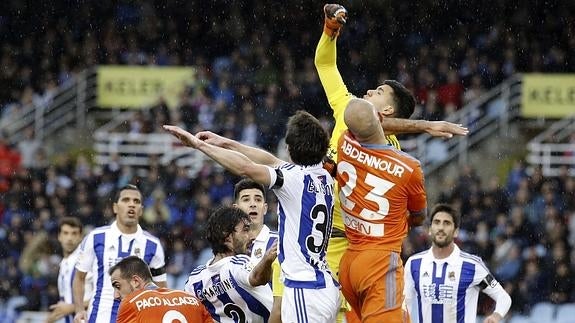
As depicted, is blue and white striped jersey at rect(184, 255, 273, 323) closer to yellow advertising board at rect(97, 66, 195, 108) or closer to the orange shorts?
the orange shorts

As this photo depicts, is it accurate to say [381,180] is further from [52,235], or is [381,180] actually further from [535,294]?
[52,235]

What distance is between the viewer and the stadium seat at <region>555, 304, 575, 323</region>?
1598 centimetres

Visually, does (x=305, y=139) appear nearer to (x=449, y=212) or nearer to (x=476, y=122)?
(x=449, y=212)

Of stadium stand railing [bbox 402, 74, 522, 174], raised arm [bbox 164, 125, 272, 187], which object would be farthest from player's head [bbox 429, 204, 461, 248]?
stadium stand railing [bbox 402, 74, 522, 174]

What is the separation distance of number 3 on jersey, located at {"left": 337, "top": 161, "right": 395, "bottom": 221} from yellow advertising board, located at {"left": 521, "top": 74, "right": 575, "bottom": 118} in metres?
14.5

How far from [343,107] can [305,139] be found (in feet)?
3.36

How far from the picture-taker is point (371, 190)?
8242 millimetres

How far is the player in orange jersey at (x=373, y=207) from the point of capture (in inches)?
322

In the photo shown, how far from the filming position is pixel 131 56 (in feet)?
81.3

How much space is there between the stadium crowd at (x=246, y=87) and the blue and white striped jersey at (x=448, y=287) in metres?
5.79

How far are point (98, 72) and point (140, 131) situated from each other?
2325 mm

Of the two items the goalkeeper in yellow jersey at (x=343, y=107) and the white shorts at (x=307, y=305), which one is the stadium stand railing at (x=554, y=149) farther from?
the white shorts at (x=307, y=305)

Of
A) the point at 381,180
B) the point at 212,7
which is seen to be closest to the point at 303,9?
the point at 212,7

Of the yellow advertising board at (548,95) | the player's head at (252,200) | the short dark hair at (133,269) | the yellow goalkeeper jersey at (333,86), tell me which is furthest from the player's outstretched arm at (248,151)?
the yellow advertising board at (548,95)
